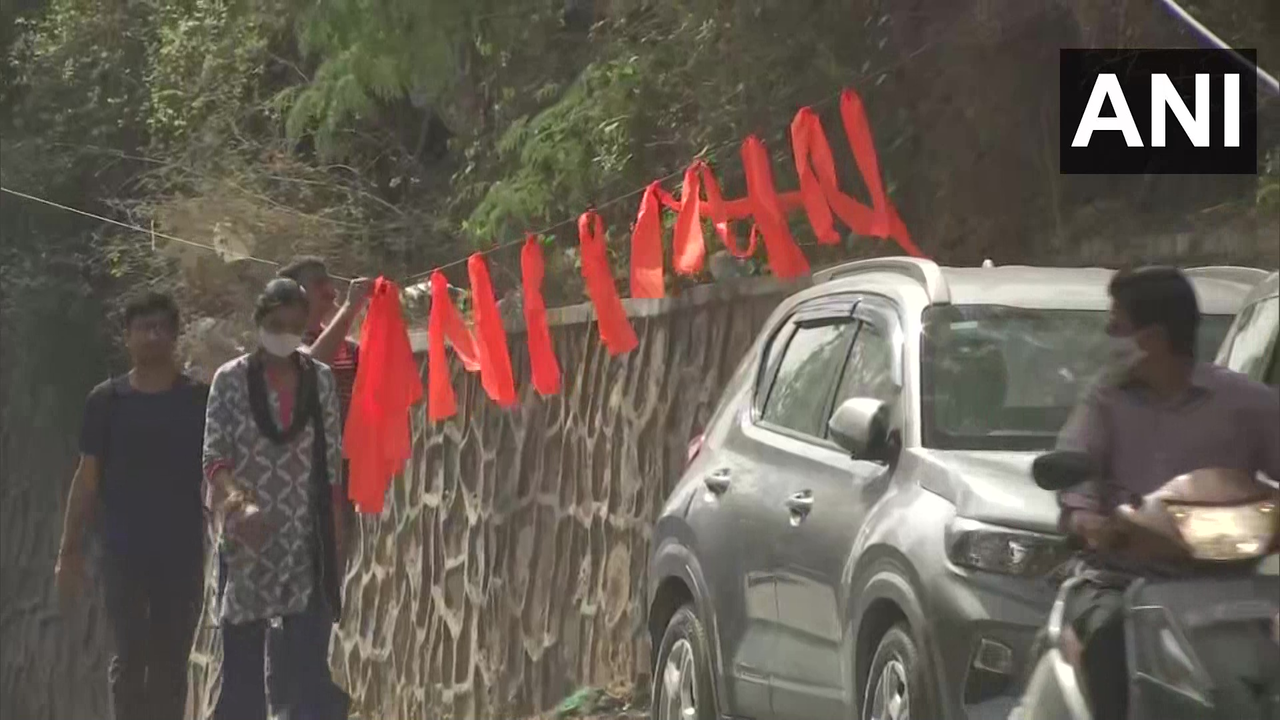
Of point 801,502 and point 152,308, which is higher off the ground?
point 152,308

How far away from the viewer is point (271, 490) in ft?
23.2

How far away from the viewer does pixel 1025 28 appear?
641cm

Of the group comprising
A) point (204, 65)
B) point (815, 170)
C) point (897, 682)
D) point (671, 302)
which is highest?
point (204, 65)

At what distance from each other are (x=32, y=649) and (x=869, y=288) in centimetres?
435

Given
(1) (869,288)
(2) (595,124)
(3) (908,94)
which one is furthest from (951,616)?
(2) (595,124)

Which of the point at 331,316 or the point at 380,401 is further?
the point at 380,401

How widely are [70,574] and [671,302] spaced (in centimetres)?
233

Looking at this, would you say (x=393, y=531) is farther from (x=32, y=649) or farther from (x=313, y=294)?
(x=32, y=649)

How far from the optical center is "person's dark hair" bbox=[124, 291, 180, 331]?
7512 millimetres

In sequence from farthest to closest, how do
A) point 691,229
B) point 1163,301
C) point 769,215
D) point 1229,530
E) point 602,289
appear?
point 602,289 → point 691,229 → point 769,215 → point 1163,301 → point 1229,530

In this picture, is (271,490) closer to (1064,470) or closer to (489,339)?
(489,339)

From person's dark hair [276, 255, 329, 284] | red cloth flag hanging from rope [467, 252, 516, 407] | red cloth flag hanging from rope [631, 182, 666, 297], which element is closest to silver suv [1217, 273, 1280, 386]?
red cloth flag hanging from rope [631, 182, 666, 297]

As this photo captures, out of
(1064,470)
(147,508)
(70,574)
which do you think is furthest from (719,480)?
(70,574)

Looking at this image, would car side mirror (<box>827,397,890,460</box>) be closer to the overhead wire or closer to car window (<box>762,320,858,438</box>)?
car window (<box>762,320,858,438</box>)
